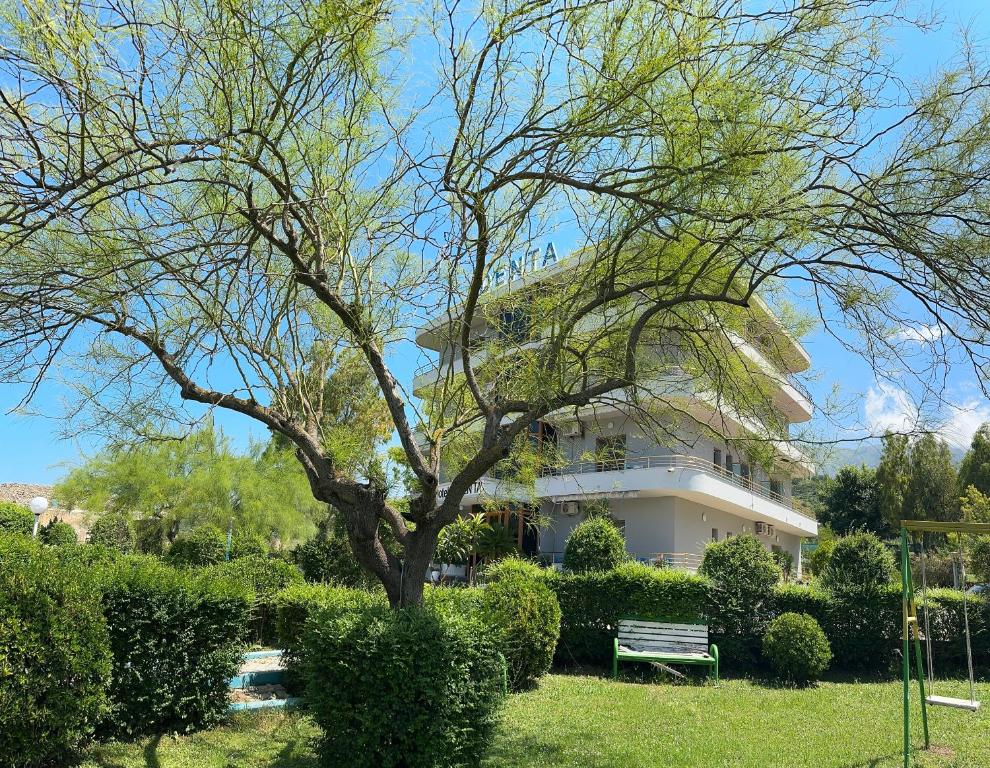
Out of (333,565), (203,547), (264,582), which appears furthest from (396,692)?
(203,547)

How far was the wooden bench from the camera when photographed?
11359mm

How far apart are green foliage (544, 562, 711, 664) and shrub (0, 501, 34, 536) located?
14.1 meters

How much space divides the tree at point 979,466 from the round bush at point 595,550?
32.4 m

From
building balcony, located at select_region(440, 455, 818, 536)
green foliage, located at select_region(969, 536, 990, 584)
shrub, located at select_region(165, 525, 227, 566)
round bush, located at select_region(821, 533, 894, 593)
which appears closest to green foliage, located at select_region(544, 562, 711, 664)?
round bush, located at select_region(821, 533, 894, 593)

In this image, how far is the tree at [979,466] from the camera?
121 feet

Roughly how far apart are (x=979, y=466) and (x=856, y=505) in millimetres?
7175

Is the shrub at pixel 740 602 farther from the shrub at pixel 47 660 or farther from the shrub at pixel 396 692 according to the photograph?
the shrub at pixel 47 660

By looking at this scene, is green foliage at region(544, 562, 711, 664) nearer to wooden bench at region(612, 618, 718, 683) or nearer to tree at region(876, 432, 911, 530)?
wooden bench at region(612, 618, 718, 683)

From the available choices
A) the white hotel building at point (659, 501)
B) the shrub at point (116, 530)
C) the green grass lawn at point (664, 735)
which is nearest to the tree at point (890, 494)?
the white hotel building at point (659, 501)

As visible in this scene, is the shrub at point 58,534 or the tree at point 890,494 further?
the tree at point 890,494

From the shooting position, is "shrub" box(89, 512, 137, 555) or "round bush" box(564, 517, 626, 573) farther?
"shrub" box(89, 512, 137, 555)

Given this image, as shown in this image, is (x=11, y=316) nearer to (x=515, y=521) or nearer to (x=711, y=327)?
(x=711, y=327)

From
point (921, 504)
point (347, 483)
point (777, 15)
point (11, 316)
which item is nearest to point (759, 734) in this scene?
point (347, 483)

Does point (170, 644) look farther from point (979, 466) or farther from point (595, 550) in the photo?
point (979, 466)
